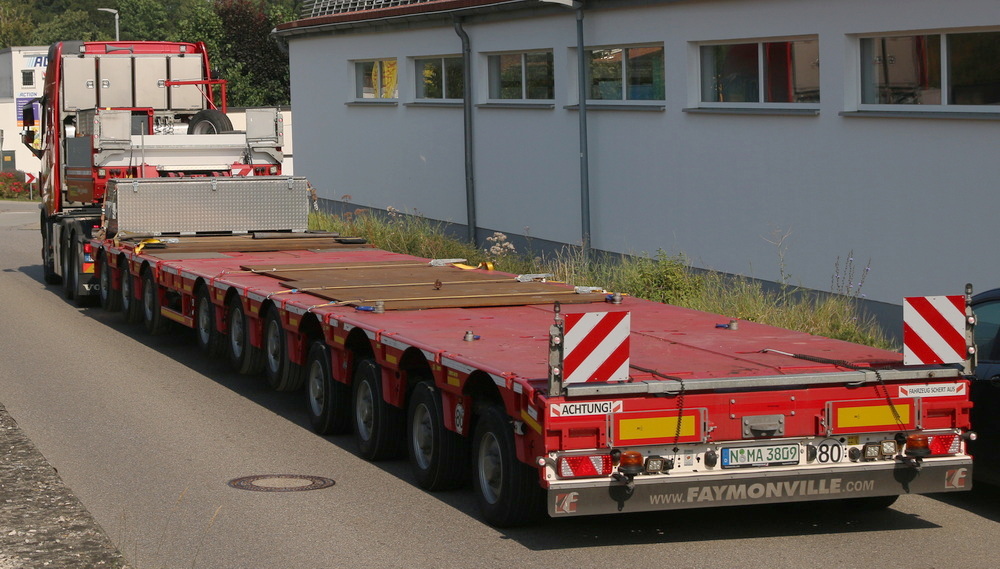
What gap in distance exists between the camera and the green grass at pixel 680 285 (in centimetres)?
1318

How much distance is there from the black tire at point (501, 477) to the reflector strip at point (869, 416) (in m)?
1.65

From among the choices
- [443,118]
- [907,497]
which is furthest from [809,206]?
[443,118]

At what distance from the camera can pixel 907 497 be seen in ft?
29.0

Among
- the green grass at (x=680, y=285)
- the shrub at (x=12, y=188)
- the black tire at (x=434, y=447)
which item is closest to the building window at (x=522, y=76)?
the green grass at (x=680, y=285)

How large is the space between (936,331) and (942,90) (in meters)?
6.30

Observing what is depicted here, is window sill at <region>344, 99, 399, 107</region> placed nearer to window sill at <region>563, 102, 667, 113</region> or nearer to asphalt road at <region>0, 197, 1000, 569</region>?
window sill at <region>563, 102, 667, 113</region>

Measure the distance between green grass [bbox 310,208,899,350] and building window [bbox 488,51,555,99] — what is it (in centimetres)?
247

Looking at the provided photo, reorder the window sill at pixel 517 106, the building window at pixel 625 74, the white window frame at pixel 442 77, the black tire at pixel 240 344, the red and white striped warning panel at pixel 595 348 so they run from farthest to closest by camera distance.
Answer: the white window frame at pixel 442 77
the window sill at pixel 517 106
the building window at pixel 625 74
the black tire at pixel 240 344
the red and white striped warning panel at pixel 595 348

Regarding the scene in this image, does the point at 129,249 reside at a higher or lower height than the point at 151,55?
lower

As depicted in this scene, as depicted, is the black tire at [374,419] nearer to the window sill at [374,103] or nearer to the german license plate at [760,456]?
the german license plate at [760,456]

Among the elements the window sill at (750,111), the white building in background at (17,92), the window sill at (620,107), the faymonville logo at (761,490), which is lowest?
the faymonville logo at (761,490)

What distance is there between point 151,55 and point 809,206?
10.5 metres

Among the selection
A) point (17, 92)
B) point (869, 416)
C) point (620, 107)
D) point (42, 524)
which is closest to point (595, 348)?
point (869, 416)

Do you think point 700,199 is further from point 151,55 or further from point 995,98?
point 151,55
